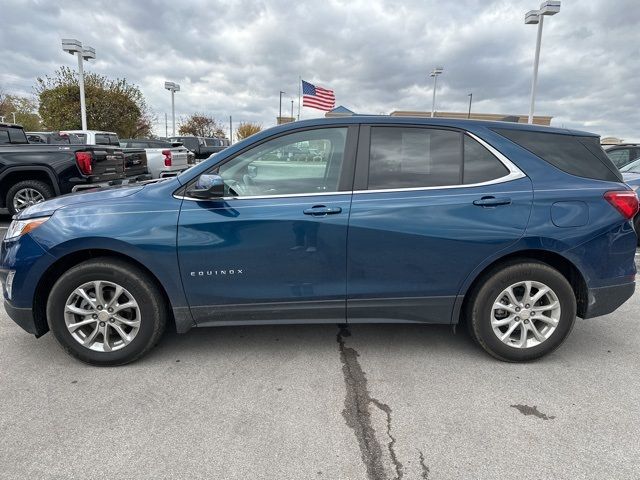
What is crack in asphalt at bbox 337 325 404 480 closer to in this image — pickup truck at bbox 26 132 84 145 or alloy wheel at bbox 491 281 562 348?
alloy wheel at bbox 491 281 562 348

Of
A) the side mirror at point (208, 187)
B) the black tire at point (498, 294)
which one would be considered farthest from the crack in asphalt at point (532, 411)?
the side mirror at point (208, 187)

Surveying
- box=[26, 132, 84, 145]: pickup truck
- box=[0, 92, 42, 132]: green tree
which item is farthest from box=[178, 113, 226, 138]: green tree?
box=[26, 132, 84, 145]: pickup truck

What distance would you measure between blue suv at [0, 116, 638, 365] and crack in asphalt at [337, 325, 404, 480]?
374 millimetres

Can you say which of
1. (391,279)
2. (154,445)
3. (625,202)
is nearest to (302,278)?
(391,279)

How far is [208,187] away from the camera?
2.85 m

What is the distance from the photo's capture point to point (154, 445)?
7.58ft

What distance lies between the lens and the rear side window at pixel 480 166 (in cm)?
307

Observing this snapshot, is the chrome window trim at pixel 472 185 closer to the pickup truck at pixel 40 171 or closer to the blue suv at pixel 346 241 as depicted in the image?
the blue suv at pixel 346 241

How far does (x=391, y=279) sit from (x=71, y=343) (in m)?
2.32

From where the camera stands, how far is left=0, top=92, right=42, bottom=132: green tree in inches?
1978

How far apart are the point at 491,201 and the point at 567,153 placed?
29.6 inches

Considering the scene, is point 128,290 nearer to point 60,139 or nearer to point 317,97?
point 317,97

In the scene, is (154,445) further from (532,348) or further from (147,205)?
(532,348)

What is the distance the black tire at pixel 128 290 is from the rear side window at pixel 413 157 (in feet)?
5.73
